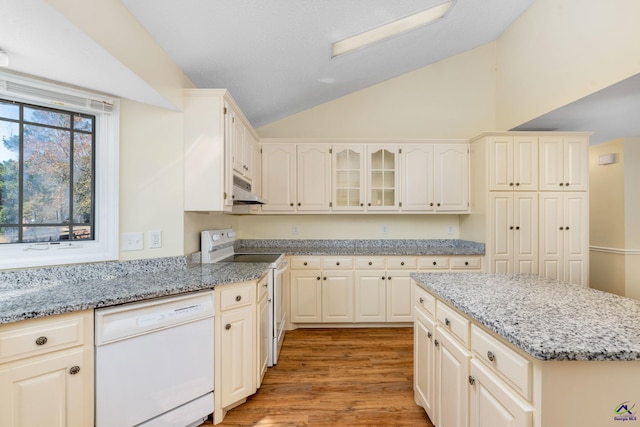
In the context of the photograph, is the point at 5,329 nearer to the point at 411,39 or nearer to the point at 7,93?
the point at 7,93

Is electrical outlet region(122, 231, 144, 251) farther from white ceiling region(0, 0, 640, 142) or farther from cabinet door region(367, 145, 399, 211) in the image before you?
cabinet door region(367, 145, 399, 211)

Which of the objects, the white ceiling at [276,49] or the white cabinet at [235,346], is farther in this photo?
the white cabinet at [235,346]

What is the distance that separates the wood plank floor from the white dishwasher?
342 millimetres

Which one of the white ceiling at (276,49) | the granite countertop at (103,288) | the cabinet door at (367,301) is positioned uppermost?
the white ceiling at (276,49)

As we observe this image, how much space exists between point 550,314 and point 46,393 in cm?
215

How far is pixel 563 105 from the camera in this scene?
2602 mm

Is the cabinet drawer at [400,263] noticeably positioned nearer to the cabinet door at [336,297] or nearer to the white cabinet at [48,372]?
the cabinet door at [336,297]

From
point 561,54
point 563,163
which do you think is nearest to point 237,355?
point 563,163

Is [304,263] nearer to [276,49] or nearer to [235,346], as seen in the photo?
[235,346]

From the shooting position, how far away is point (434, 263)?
307 cm

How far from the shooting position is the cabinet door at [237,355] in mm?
1689

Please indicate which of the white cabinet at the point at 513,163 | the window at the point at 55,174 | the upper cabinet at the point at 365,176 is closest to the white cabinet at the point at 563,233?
the white cabinet at the point at 513,163

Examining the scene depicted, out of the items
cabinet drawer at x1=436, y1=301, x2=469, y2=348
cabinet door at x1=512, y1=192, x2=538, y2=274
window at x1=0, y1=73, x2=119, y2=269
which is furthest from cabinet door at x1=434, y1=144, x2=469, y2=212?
window at x1=0, y1=73, x2=119, y2=269

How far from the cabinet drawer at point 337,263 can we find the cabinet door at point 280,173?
758 millimetres
